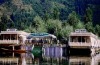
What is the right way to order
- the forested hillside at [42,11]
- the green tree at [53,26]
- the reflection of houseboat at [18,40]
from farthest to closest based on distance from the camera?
the forested hillside at [42,11]
the green tree at [53,26]
the reflection of houseboat at [18,40]

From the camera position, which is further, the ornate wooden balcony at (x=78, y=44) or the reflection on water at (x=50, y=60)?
the ornate wooden balcony at (x=78, y=44)

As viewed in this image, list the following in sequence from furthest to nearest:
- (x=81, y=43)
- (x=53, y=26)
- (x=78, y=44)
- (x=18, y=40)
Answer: (x=53, y=26) < (x=18, y=40) < (x=81, y=43) < (x=78, y=44)

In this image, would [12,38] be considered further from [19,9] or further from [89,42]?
[19,9]

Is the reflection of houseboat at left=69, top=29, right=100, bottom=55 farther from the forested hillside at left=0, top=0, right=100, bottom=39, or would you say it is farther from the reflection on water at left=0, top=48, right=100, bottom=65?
the forested hillside at left=0, top=0, right=100, bottom=39

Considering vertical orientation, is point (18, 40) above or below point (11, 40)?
below

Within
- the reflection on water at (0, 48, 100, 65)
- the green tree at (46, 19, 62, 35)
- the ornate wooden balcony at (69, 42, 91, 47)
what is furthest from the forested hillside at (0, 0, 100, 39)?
the ornate wooden balcony at (69, 42, 91, 47)

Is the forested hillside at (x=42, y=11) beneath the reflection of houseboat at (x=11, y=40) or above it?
above

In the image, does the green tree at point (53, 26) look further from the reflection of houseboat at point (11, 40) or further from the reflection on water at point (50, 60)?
the reflection on water at point (50, 60)

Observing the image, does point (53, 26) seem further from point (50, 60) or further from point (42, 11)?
point (42, 11)

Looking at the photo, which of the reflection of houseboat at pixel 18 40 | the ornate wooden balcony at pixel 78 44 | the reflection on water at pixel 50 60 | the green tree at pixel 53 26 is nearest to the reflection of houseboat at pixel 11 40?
the reflection of houseboat at pixel 18 40

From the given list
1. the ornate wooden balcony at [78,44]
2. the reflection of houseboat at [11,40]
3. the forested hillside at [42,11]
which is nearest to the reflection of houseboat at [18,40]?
the reflection of houseboat at [11,40]

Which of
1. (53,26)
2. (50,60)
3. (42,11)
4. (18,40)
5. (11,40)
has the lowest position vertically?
(50,60)

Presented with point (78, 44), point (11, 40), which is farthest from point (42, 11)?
point (78, 44)

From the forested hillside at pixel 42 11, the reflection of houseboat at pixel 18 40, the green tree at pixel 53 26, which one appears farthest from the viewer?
the forested hillside at pixel 42 11
